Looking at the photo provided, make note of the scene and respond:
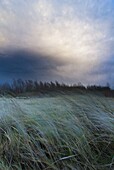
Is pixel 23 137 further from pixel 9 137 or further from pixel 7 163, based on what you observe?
pixel 7 163

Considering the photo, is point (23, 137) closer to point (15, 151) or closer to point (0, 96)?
point (15, 151)

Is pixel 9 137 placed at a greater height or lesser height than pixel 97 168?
greater

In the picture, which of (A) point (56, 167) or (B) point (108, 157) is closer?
(A) point (56, 167)

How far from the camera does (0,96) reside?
563 cm

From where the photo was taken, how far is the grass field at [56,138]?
341cm

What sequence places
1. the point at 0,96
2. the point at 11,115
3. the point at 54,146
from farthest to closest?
the point at 0,96 → the point at 11,115 → the point at 54,146

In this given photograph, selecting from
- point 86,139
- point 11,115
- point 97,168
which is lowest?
point 97,168

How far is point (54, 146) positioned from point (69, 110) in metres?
A: 0.91

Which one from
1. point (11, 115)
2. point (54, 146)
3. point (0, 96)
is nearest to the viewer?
point (54, 146)

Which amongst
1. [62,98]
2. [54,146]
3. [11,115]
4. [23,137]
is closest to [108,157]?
[54,146]

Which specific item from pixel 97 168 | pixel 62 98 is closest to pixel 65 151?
pixel 97 168

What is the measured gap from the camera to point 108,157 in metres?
3.66

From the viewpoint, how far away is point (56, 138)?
371 cm

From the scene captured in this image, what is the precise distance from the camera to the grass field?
11.2ft
